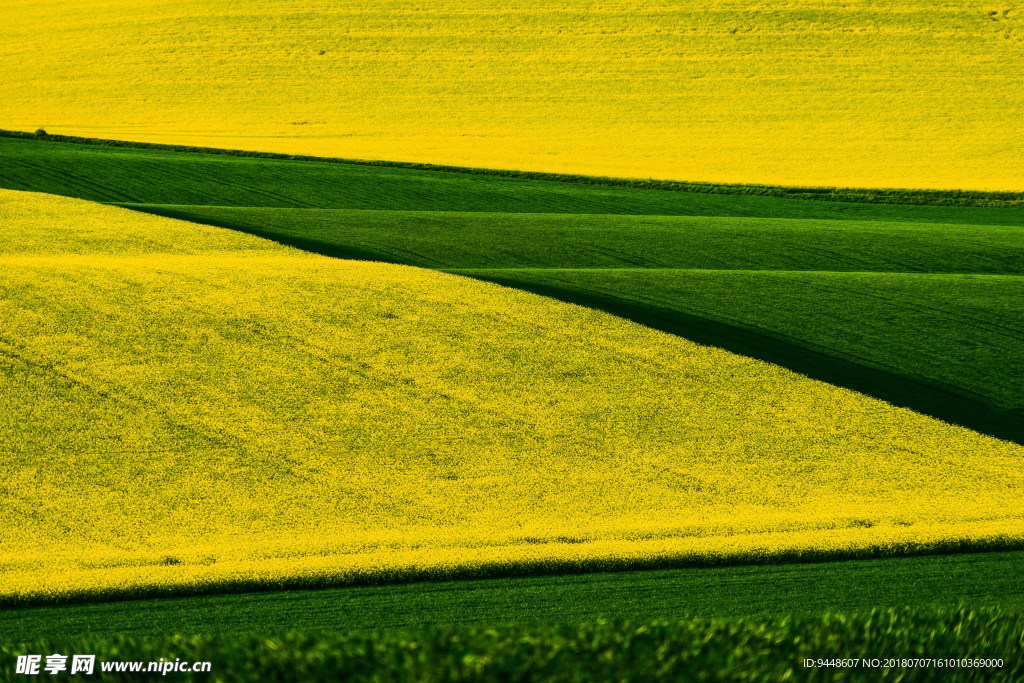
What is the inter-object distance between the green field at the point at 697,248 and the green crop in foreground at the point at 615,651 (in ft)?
20.8

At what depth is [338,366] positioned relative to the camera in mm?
10445

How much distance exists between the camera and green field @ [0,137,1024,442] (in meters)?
12.0

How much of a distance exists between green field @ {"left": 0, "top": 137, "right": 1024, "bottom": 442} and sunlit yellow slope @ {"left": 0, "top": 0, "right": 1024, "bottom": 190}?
147 inches

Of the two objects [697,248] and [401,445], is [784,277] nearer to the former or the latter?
[697,248]

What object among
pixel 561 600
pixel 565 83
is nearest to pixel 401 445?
pixel 561 600

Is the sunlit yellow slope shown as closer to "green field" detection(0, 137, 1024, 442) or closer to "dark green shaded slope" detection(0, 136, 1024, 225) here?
"dark green shaded slope" detection(0, 136, 1024, 225)

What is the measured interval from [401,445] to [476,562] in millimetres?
2329

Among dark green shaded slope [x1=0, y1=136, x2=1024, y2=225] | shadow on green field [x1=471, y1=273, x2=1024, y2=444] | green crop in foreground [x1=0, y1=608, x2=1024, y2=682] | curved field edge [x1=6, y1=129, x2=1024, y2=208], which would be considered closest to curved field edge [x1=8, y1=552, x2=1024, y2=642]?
green crop in foreground [x1=0, y1=608, x2=1024, y2=682]

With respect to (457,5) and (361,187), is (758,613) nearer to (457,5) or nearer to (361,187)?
(361,187)

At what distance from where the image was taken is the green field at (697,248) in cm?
1204

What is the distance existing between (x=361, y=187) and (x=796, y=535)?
61.7 ft

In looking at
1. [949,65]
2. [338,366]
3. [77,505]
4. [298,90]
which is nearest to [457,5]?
[298,90]

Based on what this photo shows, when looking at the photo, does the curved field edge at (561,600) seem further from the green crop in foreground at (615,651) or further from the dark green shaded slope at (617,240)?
the dark green shaded slope at (617,240)

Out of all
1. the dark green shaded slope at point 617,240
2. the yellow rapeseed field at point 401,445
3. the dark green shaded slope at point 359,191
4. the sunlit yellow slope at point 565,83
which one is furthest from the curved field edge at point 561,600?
the sunlit yellow slope at point 565,83
